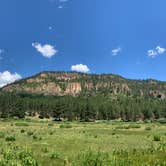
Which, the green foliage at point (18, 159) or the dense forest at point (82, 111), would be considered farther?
the dense forest at point (82, 111)

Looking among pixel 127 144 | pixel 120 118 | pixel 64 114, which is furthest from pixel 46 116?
pixel 127 144

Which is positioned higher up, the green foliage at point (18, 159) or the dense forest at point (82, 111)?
the dense forest at point (82, 111)

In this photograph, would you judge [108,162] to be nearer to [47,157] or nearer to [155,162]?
[155,162]

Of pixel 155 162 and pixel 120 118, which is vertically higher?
pixel 120 118

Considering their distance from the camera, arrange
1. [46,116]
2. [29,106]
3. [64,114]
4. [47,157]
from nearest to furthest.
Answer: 1. [47,157]
2. [64,114]
3. [46,116]
4. [29,106]

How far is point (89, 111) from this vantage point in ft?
536

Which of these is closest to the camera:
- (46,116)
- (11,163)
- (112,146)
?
(11,163)

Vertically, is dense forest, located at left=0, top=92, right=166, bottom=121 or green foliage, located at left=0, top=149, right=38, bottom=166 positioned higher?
dense forest, located at left=0, top=92, right=166, bottom=121

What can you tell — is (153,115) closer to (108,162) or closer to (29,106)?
(29,106)

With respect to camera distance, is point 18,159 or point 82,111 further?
point 82,111

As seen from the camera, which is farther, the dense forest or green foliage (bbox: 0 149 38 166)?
the dense forest

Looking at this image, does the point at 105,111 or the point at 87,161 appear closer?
the point at 87,161

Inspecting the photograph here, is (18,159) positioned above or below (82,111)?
below

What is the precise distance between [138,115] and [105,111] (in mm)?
17461
